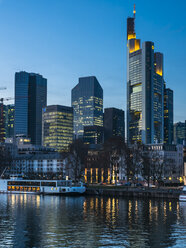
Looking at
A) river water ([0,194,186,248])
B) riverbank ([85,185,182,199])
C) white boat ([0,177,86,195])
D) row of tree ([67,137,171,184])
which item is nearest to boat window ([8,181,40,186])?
white boat ([0,177,86,195])

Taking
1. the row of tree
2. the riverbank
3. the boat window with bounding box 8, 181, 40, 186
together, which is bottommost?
the riverbank

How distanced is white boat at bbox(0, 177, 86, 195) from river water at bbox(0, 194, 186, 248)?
A: 5091 centimetres

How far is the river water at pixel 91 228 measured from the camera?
168 feet

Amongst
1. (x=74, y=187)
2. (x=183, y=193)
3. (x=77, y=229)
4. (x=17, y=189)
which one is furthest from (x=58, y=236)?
(x=17, y=189)

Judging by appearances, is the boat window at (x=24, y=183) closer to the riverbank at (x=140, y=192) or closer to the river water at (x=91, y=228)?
the riverbank at (x=140, y=192)

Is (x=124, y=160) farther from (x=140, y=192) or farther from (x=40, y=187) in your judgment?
(x=140, y=192)

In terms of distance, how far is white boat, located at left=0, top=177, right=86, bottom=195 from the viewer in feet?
453

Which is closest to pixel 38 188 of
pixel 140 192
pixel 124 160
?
pixel 140 192

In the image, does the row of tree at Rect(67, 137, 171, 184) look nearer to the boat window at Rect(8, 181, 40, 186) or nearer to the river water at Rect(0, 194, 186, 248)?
the boat window at Rect(8, 181, 40, 186)

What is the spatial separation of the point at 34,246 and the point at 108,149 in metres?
137

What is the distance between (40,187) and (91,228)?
8535 cm

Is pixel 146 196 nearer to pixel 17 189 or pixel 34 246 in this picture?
pixel 17 189

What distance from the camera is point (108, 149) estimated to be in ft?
607

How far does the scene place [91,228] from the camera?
2429 inches
